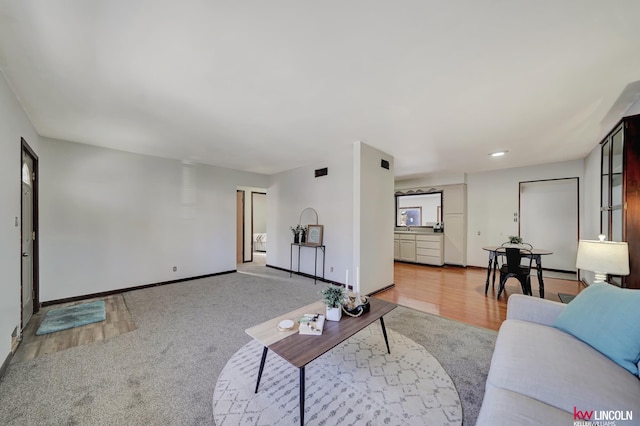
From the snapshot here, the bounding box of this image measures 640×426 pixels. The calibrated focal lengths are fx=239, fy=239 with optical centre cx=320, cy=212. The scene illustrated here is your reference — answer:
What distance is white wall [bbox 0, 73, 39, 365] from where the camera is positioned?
1.97 metres

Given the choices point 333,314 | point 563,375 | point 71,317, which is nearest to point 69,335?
point 71,317

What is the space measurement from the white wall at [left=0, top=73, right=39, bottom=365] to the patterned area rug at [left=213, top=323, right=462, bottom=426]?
1.94m

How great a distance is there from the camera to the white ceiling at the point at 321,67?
1382mm

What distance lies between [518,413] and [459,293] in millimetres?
3504

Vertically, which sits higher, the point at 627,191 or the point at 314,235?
the point at 627,191

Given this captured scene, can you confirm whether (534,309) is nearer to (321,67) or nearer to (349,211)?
(321,67)

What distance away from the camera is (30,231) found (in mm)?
3146

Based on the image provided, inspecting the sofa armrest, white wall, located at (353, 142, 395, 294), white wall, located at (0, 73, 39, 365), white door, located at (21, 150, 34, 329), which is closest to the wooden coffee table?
the sofa armrest

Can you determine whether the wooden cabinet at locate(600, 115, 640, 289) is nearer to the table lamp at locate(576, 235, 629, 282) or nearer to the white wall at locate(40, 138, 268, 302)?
the table lamp at locate(576, 235, 629, 282)

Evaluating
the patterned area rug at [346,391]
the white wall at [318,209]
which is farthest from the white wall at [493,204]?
the patterned area rug at [346,391]

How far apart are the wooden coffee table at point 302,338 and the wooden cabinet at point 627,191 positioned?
2448mm

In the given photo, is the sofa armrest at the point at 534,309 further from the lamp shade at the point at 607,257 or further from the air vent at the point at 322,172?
the air vent at the point at 322,172

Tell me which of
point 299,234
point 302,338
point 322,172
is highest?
point 322,172

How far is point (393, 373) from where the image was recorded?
1969mm
